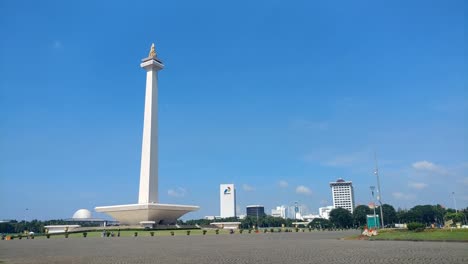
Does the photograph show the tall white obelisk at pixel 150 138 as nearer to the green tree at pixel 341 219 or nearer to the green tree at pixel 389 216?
the green tree at pixel 341 219

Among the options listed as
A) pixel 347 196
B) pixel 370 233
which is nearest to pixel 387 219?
pixel 370 233

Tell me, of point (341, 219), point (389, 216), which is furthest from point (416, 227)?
point (389, 216)

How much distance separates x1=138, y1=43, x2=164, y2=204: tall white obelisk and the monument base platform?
109 inches

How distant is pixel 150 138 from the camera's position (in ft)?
200

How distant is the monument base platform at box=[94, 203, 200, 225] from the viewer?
55.2 m

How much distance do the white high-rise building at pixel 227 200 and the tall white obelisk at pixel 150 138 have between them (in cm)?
10638

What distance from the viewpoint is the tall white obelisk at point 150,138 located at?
5941 cm

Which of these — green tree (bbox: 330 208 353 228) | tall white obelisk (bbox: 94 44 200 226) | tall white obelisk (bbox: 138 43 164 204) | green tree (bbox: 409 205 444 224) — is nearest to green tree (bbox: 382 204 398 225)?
green tree (bbox: 409 205 444 224)

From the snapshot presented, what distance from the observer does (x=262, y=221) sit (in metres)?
93.6

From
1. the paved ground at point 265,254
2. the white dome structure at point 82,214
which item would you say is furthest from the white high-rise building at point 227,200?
the paved ground at point 265,254

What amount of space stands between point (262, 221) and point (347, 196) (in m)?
89.8

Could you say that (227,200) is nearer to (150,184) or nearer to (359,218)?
(359,218)

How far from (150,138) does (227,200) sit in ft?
360

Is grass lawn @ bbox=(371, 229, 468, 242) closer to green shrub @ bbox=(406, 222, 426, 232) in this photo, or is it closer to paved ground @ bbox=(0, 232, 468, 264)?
paved ground @ bbox=(0, 232, 468, 264)
